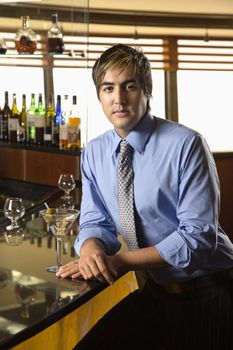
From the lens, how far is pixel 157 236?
6.29ft

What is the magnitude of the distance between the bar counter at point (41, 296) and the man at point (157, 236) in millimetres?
93

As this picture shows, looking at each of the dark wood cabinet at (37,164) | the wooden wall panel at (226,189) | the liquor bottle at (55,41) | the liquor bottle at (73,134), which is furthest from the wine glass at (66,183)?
the wooden wall panel at (226,189)

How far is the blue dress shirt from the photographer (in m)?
1.78

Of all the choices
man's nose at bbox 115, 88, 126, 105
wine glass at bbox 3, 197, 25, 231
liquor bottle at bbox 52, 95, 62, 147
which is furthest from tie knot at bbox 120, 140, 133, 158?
→ liquor bottle at bbox 52, 95, 62, 147

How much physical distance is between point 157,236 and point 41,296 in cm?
45

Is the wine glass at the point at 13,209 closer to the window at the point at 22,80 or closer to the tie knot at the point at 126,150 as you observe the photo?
the tie knot at the point at 126,150

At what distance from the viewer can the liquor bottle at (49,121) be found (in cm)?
441

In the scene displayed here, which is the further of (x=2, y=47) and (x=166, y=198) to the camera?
(x=2, y=47)

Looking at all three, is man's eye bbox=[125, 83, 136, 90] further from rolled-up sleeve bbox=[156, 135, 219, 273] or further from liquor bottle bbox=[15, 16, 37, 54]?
liquor bottle bbox=[15, 16, 37, 54]

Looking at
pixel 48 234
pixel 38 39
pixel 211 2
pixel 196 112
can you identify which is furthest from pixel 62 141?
pixel 196 112

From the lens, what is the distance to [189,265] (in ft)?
5.95

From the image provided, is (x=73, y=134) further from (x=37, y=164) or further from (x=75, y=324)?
(x=75, y=324)

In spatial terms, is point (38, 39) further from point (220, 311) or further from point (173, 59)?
point (220, 311)

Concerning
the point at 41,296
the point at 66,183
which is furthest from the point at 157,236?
the point at 66,183
